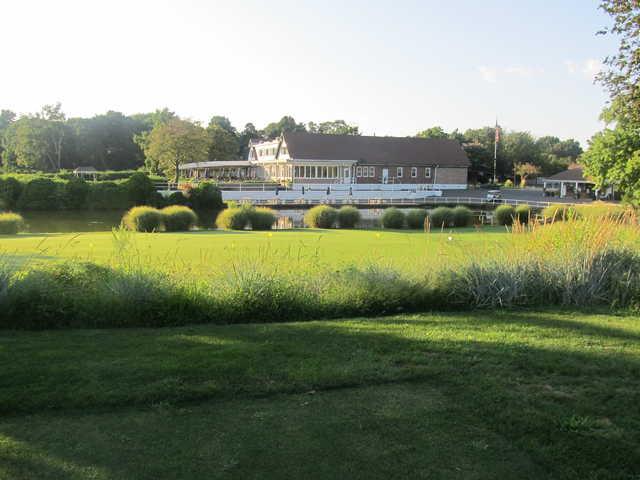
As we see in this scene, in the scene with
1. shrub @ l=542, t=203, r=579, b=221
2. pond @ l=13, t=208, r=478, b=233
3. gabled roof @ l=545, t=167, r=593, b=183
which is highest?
gabled roof @ l=545, t=167, r=593, b=183

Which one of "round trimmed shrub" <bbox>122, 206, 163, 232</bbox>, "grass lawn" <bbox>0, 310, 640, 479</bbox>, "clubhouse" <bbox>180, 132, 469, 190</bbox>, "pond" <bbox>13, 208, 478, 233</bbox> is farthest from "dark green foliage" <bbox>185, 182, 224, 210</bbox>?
"grass lawn" <bbox>0, 310, 640, 479</bbox>

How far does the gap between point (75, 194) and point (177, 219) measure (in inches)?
922

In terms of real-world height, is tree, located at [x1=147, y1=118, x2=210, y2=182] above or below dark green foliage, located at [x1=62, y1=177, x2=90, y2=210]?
above

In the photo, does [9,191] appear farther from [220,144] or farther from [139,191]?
[220,144]

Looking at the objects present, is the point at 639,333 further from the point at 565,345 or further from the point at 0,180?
the point at 0,180

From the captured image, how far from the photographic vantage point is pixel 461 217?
32.1 meters

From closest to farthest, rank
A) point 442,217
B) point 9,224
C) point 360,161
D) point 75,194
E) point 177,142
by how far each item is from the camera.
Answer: point 9,224, point 442,217, point 75,194, point 177,142, point 360,161

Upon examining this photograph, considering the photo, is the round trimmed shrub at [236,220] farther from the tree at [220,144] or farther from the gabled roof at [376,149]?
the tree at [220,144]

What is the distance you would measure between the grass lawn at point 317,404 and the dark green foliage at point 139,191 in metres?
43.1

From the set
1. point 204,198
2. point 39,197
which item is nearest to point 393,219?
point 204,198

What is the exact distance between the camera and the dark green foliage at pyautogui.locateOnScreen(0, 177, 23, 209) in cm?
4575

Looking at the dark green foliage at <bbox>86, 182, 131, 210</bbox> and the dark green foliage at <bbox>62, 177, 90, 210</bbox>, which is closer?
the dark green foliage at <bbox>62, 177, 90, 210</bbox>

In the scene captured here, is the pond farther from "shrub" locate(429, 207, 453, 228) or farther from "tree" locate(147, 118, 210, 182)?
"tree" locate(147, 118, 210, 182)

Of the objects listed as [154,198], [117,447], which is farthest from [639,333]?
[154,198]
